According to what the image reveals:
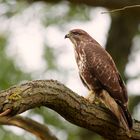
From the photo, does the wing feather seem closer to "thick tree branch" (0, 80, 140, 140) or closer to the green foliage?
"thick tree branch" (0, 80, 140, 140)

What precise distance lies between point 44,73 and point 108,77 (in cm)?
566

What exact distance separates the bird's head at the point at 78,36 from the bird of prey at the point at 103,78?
0.36 feet

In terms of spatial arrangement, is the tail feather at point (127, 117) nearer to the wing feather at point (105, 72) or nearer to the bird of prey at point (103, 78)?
the bird of prey at point (103, 78)

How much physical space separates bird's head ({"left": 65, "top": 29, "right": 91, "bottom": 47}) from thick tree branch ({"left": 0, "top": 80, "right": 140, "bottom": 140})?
1.30m

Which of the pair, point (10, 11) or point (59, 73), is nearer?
point (10, 11)

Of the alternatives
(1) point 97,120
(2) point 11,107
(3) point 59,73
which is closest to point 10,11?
(3) point 59,73

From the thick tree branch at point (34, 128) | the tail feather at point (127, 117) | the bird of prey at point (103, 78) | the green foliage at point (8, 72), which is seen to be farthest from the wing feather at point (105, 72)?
the green foliage at point (8, 72)

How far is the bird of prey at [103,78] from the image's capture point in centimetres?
601

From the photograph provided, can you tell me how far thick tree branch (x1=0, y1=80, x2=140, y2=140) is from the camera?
4664mm

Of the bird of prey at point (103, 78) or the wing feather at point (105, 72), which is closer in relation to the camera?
the bird of prey at point (103, 78)

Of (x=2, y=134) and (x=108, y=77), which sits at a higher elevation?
(x=2, y=134)

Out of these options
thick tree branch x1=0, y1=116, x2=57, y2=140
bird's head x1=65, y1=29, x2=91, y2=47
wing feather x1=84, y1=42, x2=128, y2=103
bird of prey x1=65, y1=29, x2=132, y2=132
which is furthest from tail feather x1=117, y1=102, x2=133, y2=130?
bird's head x1=65, y1=29, x2=91, y2=47

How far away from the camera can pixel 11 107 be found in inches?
180

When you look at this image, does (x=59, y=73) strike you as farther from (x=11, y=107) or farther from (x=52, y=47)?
(x=11, y=107)
